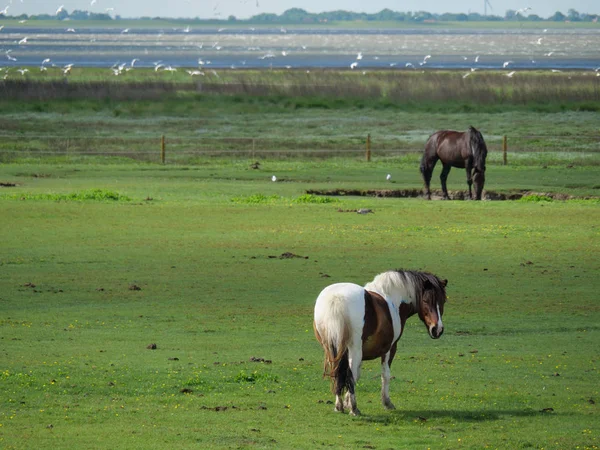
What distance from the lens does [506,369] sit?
41.1 ft

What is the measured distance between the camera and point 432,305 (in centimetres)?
1052

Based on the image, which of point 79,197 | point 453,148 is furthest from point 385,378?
point 453,148

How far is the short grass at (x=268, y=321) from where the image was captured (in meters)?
9.90

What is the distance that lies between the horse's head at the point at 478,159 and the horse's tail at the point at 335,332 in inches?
879

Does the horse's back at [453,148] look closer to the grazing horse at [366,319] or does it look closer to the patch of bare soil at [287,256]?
the patch of bare soil at [287,256]

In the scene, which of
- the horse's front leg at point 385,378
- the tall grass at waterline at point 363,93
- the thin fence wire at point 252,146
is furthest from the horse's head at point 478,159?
the tall grass at waterline at point 363,93

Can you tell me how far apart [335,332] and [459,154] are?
78.3 feet

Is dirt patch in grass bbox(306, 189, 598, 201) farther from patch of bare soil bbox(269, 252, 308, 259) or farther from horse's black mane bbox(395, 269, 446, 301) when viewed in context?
horse's black mane bbox(395, 269, 446, 301)

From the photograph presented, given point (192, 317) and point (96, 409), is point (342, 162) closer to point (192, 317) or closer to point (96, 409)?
point (192, 317)

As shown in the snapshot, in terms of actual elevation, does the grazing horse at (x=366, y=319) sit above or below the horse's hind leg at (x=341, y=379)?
above

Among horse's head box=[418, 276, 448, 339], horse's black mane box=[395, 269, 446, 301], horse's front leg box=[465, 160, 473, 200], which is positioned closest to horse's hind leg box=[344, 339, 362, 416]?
horse's head box=[418, 276, 448, 339]

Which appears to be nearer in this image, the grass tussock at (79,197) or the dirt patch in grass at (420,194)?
the grass tussock at (79,197)

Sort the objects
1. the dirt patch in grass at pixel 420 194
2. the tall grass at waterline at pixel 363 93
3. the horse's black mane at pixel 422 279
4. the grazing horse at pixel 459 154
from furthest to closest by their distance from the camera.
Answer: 1. the tall grass at waterline at pixel 363 93
2. the dirt patch in grass at pixel 420 194
3. the grazing horse at pixel 459 154
4. the horse's black mane at pixel 422 279

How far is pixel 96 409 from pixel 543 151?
125ft
